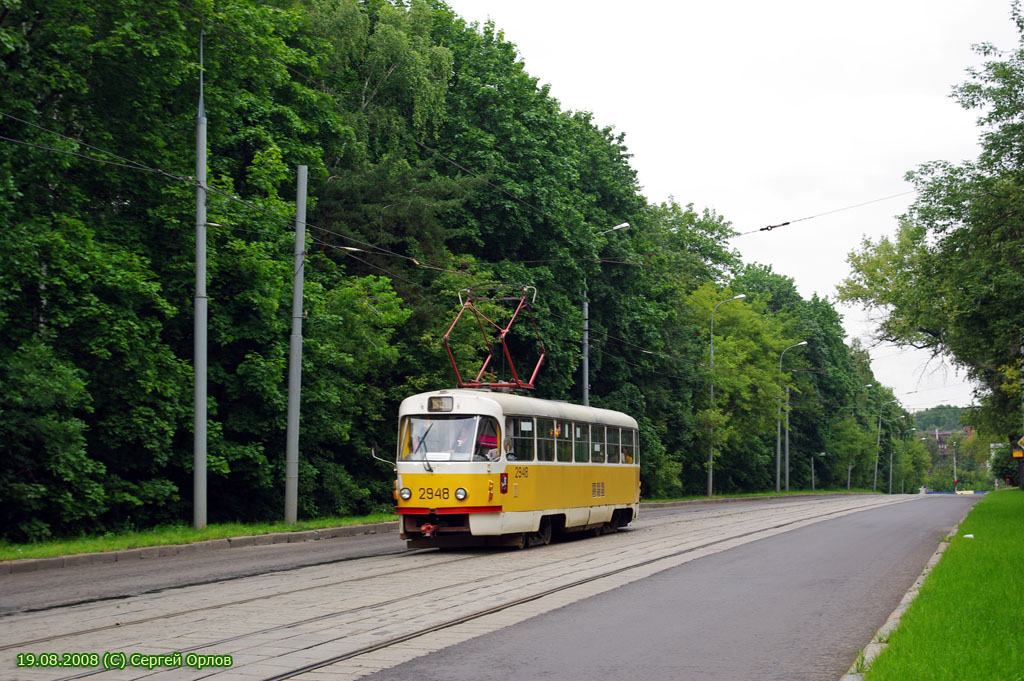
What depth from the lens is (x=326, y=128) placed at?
33812 millimetres

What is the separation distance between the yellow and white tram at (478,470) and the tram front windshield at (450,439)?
0.06ft

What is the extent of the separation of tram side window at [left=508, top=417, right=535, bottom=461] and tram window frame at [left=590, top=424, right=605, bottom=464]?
3.68 meters

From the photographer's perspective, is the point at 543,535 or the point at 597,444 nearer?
the point at 543,535

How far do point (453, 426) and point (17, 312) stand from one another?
9487 millimetres

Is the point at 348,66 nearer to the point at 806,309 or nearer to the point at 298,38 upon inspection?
the point at 298,38

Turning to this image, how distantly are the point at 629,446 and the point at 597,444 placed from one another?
9.54 ft

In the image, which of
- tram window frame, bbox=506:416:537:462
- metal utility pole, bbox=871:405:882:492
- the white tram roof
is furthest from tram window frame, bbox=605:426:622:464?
metal utility pole, bbox=871:405:882:492

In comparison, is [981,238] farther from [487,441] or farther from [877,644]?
[877,644]

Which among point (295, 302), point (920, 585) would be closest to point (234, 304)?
point (295, 302)

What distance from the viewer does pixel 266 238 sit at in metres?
27.1

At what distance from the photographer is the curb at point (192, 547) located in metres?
15.8

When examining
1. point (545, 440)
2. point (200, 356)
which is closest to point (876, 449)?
point (545, 440)

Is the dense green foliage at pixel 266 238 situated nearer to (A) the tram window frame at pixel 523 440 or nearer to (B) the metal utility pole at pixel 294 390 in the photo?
(B) the metal utility pole at pixel 294 390

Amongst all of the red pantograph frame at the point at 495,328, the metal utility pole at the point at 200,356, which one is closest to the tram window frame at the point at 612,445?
the red pantograph frame at the point at 495,328
